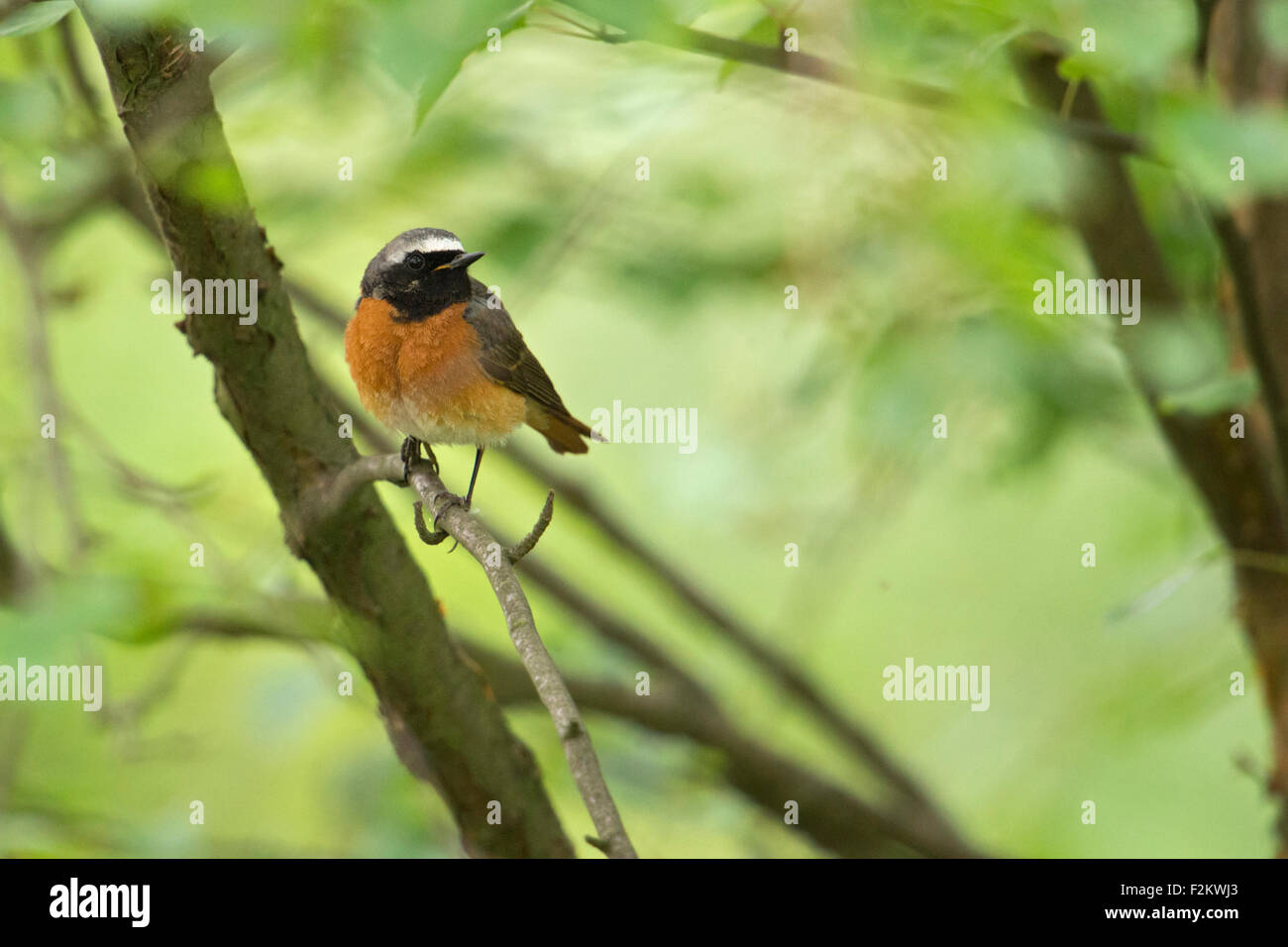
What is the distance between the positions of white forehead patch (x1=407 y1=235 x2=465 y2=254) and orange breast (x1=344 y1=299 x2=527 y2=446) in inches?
7.6

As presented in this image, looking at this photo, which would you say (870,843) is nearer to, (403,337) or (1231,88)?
(403,337)

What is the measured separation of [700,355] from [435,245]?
3360mm

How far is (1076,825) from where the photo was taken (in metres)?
5.02

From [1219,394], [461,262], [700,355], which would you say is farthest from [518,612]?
[700,355]

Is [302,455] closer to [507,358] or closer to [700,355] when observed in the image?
[507,358]

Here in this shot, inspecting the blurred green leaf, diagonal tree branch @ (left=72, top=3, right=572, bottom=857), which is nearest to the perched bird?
diagonal tree branch @ (left=72, top=3, right=572, bottom=857)

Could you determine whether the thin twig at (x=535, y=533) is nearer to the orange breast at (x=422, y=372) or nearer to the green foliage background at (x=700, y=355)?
the green foliage background at (x=700, y=355)

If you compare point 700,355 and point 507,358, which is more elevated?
point 700,355

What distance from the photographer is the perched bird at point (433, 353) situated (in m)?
3.03

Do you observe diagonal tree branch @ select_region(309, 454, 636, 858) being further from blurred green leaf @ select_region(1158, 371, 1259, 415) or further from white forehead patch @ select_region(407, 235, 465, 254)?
blurred green leaf @ select_region(1158, 371, 1259, 415)

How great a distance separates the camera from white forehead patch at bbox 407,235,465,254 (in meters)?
2.92

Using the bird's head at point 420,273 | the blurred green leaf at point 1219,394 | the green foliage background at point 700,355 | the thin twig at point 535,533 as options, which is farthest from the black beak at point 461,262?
the blurred green leaf at point 1219,394

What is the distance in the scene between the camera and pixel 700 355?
244 inches
